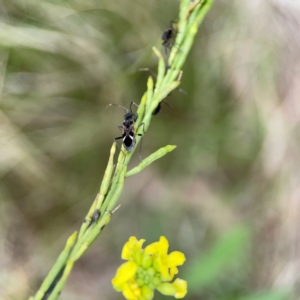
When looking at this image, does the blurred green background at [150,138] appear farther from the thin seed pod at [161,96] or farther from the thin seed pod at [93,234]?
the thin seed pod at [93,234]

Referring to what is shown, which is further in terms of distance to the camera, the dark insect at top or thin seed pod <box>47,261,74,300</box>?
the dark insect at top

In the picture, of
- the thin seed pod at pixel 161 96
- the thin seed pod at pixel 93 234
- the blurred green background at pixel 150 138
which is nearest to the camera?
the thin seed pod at pixel 93 234

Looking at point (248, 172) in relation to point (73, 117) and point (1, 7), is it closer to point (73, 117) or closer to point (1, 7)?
point (73, 117)

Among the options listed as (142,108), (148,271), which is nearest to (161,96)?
(142,108)

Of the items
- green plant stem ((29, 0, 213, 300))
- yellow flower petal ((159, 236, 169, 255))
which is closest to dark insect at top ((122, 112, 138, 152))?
green plant stem ((29, 0, 213, 300))

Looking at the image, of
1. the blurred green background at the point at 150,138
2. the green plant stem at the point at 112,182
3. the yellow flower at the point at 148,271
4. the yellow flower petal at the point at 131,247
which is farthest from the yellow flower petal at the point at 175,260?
the blurred green background at the point at 150,138

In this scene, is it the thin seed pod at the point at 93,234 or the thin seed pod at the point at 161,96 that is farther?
the thin seed pod at the point at 161,96

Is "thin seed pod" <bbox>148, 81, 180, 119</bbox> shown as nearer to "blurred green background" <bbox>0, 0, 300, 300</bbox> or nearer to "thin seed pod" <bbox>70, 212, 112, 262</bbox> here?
"thin seed pod" <bbox>70, 212, 112, 262</bbox>

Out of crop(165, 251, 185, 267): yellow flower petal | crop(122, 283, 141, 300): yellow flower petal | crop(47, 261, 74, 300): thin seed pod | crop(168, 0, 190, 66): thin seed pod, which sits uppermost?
crop(168, 0, 190, 66): thin seed pod

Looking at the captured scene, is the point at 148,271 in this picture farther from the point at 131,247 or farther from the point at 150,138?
the point at 150,138
